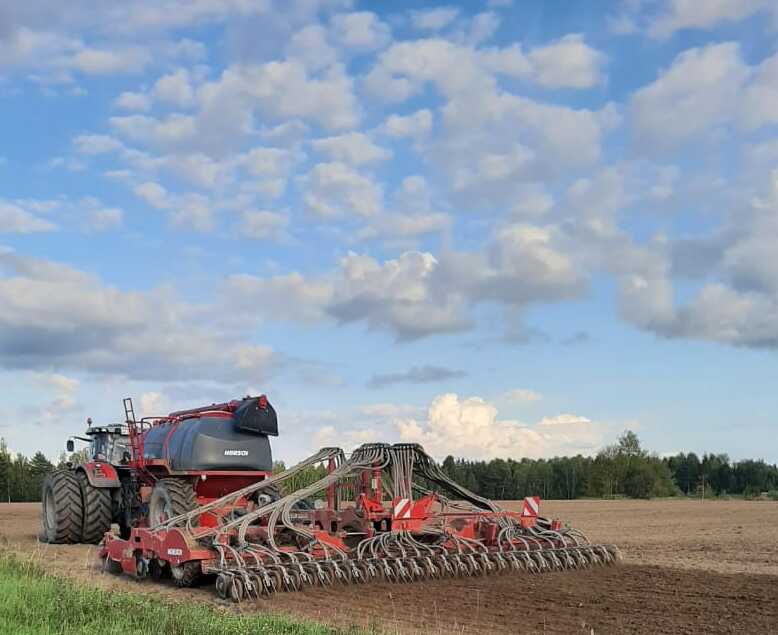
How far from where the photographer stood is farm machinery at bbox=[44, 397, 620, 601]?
39.8ft

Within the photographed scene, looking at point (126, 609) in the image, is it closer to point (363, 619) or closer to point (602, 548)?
point (363, 619)

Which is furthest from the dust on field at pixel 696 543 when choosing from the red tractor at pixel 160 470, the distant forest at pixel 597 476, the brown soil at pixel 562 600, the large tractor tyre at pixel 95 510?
the distant forest at pixel 597 476

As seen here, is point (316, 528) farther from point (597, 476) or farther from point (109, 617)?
point (597, 476)

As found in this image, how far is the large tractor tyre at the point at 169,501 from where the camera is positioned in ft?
48.7

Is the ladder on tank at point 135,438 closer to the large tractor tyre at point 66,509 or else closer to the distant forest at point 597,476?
the large tractor tyre at point 66,509

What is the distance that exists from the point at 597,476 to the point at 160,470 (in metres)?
73.4

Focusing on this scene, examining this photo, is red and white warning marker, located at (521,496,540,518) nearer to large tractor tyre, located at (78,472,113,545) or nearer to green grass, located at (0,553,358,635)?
green grass, located at (0,553,358,635)

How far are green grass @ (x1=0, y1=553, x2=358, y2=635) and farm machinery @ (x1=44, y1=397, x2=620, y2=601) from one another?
6.56ft

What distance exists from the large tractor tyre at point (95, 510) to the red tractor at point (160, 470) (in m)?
0.02

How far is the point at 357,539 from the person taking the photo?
13.9m

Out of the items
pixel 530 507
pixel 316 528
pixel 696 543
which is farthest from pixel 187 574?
pixel 696 543

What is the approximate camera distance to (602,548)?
14.3m

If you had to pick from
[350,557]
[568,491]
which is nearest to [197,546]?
[350,557]

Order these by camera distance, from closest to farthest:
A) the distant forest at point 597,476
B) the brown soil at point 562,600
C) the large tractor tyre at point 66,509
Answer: the brown soil at point 562,600 → the large tractor tyre at point 66,509 → the distant forest at point 597,476
